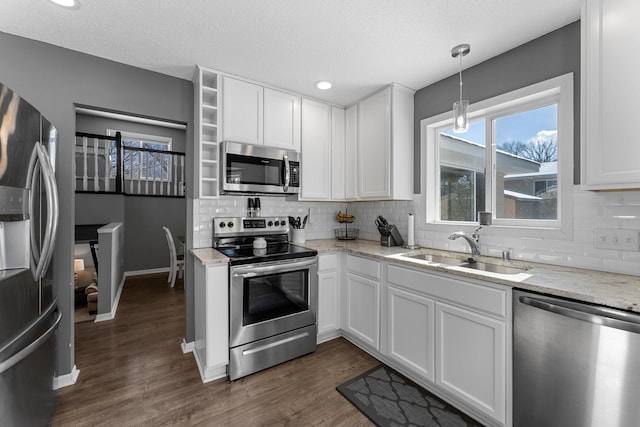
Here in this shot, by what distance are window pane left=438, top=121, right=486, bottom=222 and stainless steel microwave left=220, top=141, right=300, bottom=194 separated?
59.1 inches

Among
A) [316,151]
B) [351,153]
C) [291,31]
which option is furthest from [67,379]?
[351,153]

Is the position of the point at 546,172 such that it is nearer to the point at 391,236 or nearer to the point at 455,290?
the point at 455,290

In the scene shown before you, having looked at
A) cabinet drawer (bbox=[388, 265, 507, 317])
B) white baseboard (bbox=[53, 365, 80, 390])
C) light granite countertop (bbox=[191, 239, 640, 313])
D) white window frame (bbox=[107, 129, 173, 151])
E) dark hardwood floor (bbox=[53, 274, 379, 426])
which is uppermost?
white window frame (bbox=[107, 129, 173, 151])

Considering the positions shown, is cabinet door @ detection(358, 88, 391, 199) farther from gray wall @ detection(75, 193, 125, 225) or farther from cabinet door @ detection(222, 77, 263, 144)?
gray wall @ detection(75, 193, 125, 225)

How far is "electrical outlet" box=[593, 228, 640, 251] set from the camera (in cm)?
159

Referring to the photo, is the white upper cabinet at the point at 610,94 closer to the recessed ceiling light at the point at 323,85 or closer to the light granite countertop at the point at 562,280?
the light granite countertop at the point at 562,280

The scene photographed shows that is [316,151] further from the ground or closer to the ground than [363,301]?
further from the ground

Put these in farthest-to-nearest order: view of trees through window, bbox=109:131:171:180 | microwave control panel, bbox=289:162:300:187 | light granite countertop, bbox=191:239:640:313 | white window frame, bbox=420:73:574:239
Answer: view of trees through window, bbox=109:131:171:180 → microwave control panel, bbox=289:162:300:187 → white window frame, bbox=420:73:574:239 → light granite countertop, bbox=191:239:640:313

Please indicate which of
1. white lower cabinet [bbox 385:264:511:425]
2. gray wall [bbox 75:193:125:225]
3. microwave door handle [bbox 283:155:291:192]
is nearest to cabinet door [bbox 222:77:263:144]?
microwave door handle [bbox 283:155:291:192]

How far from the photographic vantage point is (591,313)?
1257 millimetres

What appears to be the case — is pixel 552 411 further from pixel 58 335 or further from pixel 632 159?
pixel 58 335

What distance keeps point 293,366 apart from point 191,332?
3.45 feet

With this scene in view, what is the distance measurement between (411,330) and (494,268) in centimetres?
76

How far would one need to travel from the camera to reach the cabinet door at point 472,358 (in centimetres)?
159
